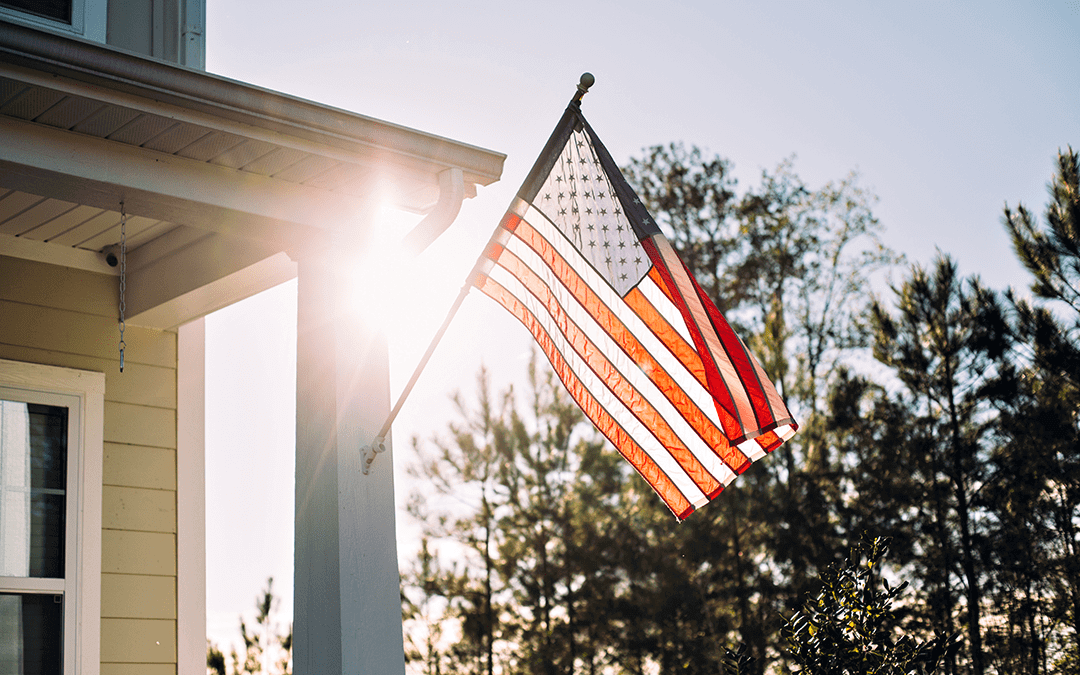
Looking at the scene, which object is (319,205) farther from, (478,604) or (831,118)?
(831,118)

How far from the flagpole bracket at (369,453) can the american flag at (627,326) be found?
750 mm

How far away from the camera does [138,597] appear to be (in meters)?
4.86

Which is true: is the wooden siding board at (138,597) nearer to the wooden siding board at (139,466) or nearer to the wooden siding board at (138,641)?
the wooden siding board at (138,641)

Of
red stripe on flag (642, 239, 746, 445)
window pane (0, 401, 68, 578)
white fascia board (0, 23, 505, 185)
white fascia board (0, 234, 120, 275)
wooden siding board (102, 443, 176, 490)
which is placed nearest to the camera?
white fascia board (0, 23, 505, 185)

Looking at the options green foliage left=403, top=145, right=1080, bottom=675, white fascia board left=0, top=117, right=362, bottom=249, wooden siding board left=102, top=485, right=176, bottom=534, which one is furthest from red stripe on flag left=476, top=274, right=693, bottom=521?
green foliage left=403, top=145, right=1080, bottom=675

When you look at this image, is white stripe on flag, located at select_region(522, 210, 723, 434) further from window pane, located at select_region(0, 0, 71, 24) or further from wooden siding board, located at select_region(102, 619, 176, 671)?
wooden siding board, located at select_region(102, 619, 176, 671)

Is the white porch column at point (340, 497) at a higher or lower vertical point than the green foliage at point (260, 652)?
higher

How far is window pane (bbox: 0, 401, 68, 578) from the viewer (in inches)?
175

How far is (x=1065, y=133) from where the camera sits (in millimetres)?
17391

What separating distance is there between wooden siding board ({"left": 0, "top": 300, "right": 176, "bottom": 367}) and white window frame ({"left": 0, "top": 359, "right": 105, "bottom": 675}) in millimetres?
131

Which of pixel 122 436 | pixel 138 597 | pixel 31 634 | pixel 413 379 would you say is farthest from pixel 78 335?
pixel 413 379

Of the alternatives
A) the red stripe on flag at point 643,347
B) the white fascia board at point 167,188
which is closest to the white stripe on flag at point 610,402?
the red stripe on flag at point 643,347

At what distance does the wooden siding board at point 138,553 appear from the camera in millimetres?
4797

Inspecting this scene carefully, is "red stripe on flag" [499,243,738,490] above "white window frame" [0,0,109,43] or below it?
below
